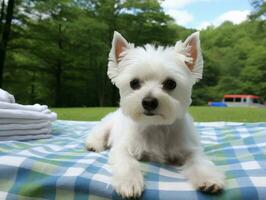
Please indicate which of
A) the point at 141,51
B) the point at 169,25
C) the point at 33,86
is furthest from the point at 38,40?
the point at 141,51

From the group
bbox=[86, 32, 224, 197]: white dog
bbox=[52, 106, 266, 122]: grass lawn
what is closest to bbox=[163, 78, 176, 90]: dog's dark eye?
bbox=[86, 32, 224, 197]: white dog

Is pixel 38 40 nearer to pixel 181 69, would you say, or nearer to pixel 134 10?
pixel 134 10

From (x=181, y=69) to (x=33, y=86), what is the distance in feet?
81.1

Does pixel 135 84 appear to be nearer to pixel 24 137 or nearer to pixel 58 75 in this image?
pixel 24 137

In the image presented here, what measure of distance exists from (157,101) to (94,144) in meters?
0.91

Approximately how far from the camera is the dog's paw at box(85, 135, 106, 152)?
306cm

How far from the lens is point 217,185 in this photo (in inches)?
75.6

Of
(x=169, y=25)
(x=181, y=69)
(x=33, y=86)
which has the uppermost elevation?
(x=169, y=25)

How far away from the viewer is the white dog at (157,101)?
2.42m

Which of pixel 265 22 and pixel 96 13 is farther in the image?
pixel 96 13

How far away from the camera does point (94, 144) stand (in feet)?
10.2

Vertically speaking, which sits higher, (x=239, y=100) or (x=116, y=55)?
(x=116, y=55)

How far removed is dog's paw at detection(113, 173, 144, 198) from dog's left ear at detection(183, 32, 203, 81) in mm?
988

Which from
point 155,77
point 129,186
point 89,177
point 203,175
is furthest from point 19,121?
point 203,175
